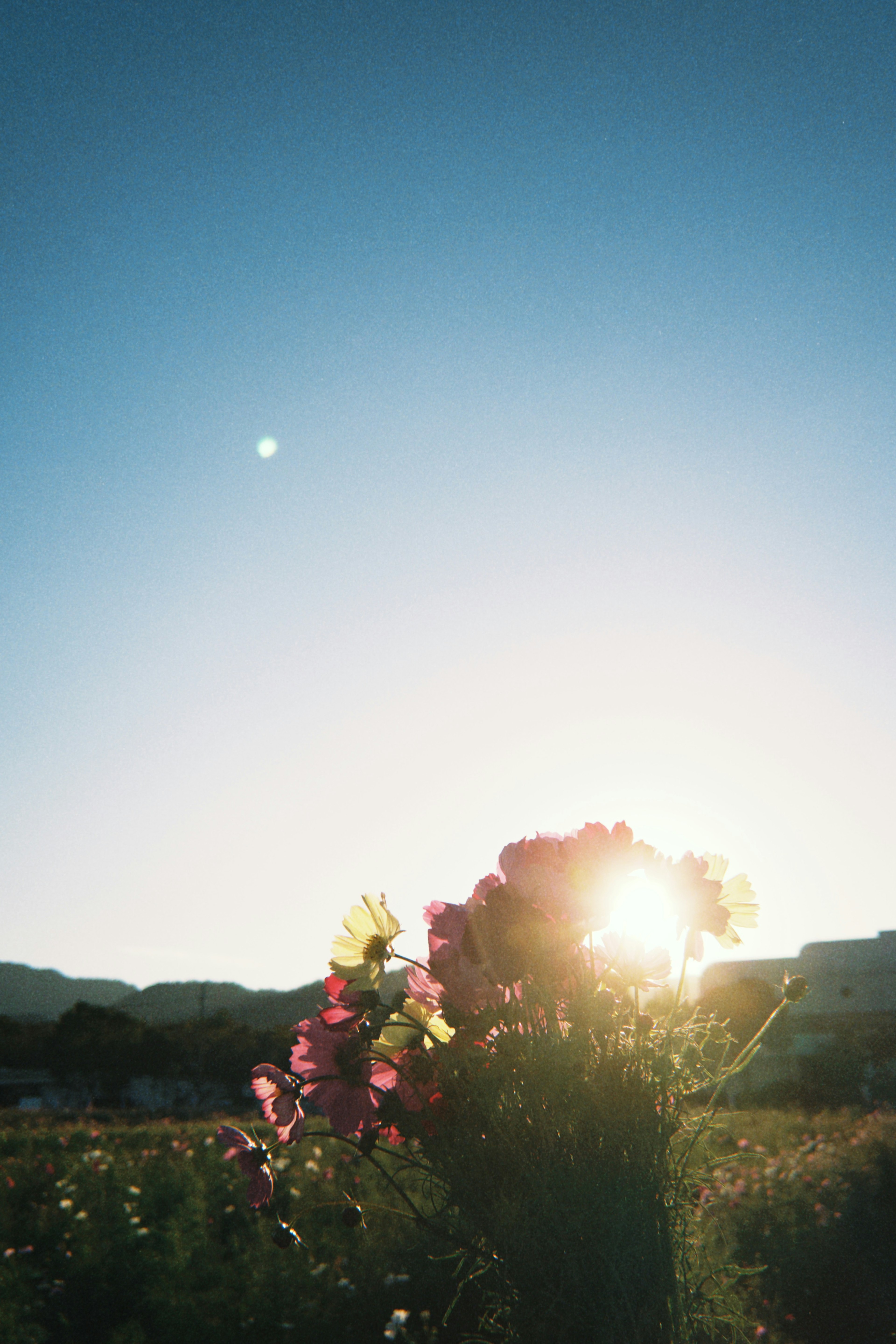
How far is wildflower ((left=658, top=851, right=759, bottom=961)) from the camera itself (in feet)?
3.48

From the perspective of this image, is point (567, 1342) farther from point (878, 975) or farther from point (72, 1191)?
point (878, 975)

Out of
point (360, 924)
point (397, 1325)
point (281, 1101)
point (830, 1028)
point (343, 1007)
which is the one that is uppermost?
point (360, 924)

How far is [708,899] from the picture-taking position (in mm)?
1066

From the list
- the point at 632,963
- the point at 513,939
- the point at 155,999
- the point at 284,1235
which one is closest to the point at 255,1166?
the point at 284,1235

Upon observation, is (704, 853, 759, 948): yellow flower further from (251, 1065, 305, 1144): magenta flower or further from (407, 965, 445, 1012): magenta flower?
(251, 1065, 305, 1144): magenta flower

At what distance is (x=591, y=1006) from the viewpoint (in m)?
1.00

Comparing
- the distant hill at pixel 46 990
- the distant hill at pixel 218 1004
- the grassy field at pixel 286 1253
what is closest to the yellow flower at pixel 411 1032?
the grassy field at pixel 286 1253

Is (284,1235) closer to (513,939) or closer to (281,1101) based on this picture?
(281,1101)

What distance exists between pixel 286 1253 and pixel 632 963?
174 inches

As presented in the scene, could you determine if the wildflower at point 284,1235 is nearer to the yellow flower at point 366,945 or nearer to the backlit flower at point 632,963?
the yellow flower at point 366,945

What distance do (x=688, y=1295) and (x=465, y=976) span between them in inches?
16.4

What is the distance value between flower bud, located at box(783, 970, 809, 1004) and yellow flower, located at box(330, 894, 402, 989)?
53cm

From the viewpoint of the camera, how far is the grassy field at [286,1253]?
361 centimetres

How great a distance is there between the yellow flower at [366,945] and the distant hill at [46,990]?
100.0 m
